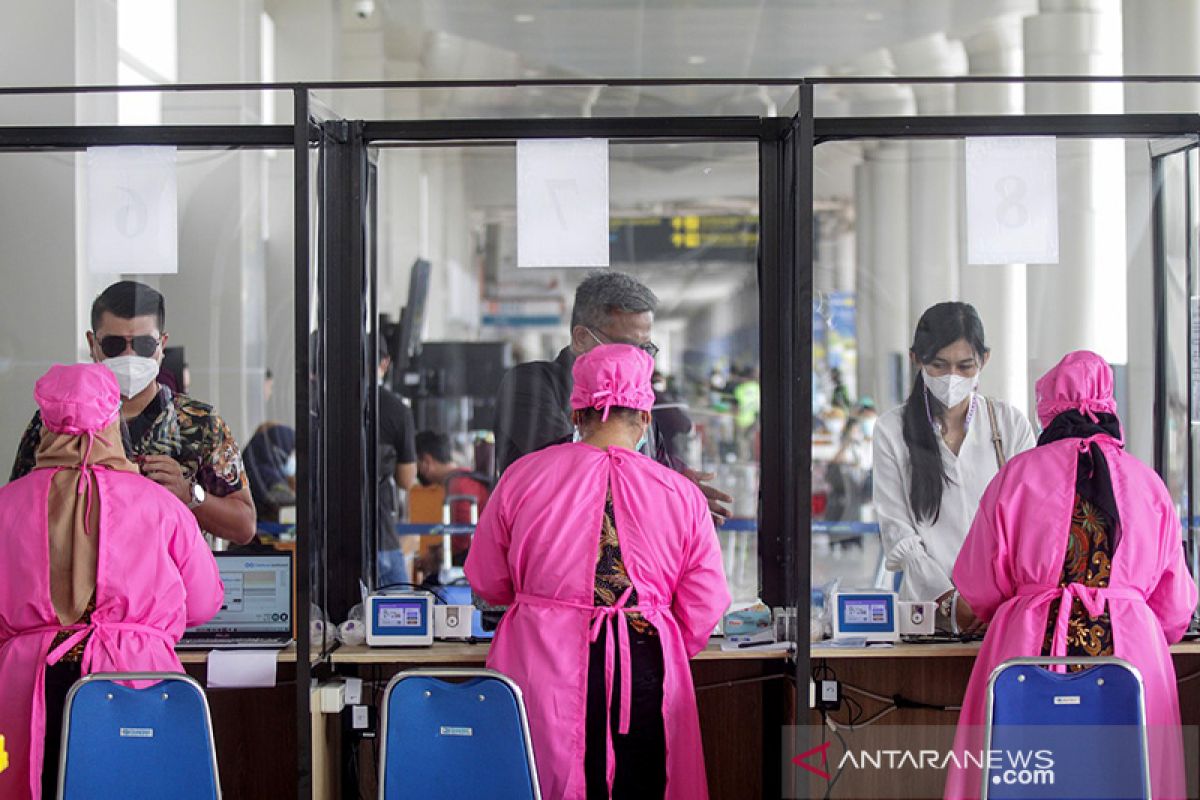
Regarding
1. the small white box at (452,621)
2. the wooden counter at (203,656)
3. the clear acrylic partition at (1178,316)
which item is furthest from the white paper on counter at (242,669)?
the clear acrylic partition at (1178,316)

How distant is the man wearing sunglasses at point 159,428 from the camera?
154 inches

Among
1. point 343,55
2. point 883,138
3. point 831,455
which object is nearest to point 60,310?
point 883,138

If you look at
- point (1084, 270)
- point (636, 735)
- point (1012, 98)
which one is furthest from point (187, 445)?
point (1012, 98)

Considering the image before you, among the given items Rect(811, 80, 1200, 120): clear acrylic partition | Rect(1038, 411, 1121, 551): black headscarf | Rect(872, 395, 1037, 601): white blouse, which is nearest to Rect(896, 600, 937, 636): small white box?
Rect(872, 395, 1037, 601): white blouse

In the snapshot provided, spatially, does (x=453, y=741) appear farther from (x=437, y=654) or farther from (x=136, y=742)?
(x=437, y=654)

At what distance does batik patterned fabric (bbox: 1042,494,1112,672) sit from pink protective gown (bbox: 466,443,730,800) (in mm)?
816

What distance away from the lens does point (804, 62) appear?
1052 cm

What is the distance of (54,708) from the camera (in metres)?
3.19

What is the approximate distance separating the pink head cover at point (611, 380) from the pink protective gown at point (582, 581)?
4.6 inches

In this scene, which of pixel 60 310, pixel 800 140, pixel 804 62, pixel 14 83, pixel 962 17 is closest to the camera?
pixel 800 140

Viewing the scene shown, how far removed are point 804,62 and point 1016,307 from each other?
6168 mm

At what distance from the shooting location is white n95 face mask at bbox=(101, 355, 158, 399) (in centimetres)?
398

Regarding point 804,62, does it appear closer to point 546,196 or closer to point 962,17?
point 962,17

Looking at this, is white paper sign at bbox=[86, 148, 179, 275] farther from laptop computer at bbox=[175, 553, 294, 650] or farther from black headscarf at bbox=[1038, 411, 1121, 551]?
black headscarf at bbox=[1038, 411, 1121, 551]
